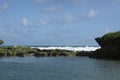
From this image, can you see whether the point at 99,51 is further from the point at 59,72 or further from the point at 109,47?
the point at 59,72

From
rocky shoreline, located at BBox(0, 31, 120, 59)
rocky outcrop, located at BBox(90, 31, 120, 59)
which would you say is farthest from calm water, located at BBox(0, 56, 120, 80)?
rocky shoreline, located at BBox(0, 31, 120, 59)

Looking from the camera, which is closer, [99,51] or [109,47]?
[109,47]

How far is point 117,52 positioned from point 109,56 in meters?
3.70

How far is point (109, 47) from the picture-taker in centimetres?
11338

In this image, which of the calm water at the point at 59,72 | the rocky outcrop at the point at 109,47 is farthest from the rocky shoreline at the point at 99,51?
the calm water at the point at 59,72

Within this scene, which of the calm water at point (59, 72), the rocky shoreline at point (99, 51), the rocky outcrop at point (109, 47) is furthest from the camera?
the rocky shoreline at point (99, 51)

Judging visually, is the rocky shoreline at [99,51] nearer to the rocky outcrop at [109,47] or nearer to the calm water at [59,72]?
the rocky outcrop at [109,47]

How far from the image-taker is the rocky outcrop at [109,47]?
10874 cm

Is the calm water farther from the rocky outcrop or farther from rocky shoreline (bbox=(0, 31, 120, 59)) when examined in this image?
rocky shoreline (bbox=(0, 31, 120, 59))

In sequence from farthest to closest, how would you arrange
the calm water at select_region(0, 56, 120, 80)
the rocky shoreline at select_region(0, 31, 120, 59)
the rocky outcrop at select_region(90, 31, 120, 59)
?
the rocky shoreline at select_region(0, 31, 120, 59)
the rocky outcrop at select_region(90, 31, 120, 59)
the calm water at select_region(0, 56, 120, 80)

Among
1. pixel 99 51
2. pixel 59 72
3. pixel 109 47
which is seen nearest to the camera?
pixel 59 72

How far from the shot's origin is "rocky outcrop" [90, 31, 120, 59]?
109m

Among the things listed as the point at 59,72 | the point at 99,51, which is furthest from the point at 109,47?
the point at 59,72

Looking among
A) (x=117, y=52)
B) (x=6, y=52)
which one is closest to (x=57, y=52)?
(x=6, y=52)
